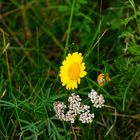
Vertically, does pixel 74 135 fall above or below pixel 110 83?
below

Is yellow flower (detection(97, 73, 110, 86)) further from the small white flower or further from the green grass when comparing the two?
the small white flower

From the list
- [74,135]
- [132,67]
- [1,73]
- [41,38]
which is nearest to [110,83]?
[132,67]

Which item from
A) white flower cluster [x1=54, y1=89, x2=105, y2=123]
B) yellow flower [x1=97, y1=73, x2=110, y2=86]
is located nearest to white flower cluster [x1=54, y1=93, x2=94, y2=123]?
white flower cluster [x1=54, y1=89, x2=105, y2=123]

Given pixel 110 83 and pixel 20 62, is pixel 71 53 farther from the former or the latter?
pixel 20 62

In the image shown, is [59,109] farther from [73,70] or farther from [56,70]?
[56,70]

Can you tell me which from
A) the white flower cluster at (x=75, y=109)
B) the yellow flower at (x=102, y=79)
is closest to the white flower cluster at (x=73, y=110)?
the white flower cluster at (x=75, y=109)

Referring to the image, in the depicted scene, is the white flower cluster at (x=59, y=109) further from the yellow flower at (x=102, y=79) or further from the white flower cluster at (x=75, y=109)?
the yellow flower at (x=102, y=79)
